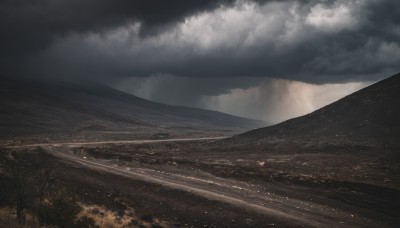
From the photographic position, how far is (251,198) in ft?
104

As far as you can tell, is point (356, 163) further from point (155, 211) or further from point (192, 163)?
point (155, 211)

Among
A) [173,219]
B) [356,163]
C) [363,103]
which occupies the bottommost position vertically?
[173,219]

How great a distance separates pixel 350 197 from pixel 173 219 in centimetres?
1740

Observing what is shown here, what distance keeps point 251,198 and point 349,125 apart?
61.5 m

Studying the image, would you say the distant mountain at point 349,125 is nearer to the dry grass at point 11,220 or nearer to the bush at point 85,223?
the bush at point 85,223

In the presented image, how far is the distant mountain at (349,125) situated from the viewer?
74.3 metres

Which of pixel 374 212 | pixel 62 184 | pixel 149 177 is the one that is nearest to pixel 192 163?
pixel 149 177

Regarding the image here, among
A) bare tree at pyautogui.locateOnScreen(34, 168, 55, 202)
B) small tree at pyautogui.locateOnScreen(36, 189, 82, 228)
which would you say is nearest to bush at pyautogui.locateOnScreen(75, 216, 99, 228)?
small tree at pyautogui.locateOnScreen(36, 189, 82, 228)

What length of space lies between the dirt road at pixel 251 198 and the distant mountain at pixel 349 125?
39.0m

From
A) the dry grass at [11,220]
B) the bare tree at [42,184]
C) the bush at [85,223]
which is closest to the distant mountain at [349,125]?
the bare tree at [42,184]

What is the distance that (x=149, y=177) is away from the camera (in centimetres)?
4162

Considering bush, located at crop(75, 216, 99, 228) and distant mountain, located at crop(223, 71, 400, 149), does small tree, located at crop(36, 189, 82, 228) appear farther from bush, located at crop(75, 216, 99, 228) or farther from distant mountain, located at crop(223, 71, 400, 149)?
distant mountain, located at crop(223, 71, 400, 149)

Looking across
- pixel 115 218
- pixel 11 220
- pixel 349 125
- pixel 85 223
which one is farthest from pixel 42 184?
pixel 349 125

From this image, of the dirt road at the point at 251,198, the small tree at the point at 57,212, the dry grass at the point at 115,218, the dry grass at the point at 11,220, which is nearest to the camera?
the dry grass at the point at 11,220
